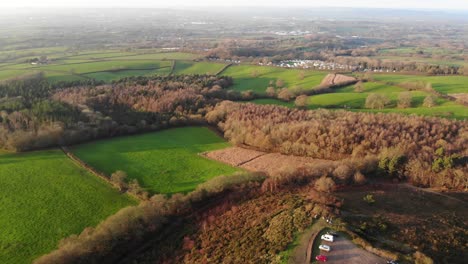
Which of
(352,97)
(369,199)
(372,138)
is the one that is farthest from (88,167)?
(352,97)

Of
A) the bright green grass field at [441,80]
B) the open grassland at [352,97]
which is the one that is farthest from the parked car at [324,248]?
the bright green grass field at [441,80]

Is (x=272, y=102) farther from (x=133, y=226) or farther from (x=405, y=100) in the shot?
(x=133, y=226)

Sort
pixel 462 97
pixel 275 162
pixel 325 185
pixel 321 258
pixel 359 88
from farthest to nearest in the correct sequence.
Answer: pixel 359 88 < pixel 462 97 < pixel 275 162 < pixel 325 185 < pixel 321 258

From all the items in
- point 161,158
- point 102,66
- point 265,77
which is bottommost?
point 161,158

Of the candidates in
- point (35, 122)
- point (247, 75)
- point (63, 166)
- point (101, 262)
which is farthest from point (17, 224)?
point (247, 75)

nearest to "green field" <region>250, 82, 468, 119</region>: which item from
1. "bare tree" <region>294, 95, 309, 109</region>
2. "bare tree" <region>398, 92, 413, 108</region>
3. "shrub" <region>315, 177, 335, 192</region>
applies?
"bare tree" <region>398, 92, 413, 108</region>

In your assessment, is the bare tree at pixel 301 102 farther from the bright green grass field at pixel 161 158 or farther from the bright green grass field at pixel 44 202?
the bright green grass field at pixel 44 202
